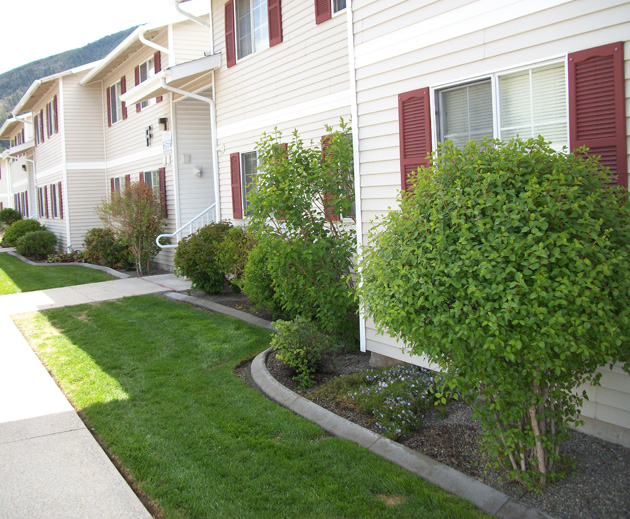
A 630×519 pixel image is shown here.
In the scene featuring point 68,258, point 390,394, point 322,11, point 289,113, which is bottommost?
point 390,394

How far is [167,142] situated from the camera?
14.9m

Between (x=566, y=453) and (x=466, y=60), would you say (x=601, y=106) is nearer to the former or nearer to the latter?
(x=466, y=60)

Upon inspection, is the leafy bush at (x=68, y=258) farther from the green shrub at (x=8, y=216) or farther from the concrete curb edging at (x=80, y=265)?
the green shrub at (x=8, y=216)

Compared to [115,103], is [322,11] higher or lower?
lower

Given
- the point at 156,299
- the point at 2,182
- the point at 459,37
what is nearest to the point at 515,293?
the point at 459,37

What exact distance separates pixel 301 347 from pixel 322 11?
562 centimetres

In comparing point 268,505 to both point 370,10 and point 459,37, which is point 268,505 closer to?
point 459,37

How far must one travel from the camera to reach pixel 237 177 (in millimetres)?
11734

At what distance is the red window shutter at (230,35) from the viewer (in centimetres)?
1148

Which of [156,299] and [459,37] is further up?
[459,37]

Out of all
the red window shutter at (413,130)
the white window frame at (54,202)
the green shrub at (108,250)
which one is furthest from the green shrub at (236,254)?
the white window frame at (54,202)

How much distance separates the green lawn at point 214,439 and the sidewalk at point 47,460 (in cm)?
15

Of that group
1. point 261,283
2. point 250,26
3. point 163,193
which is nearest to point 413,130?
point 261,283

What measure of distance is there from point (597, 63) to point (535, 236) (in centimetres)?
163
